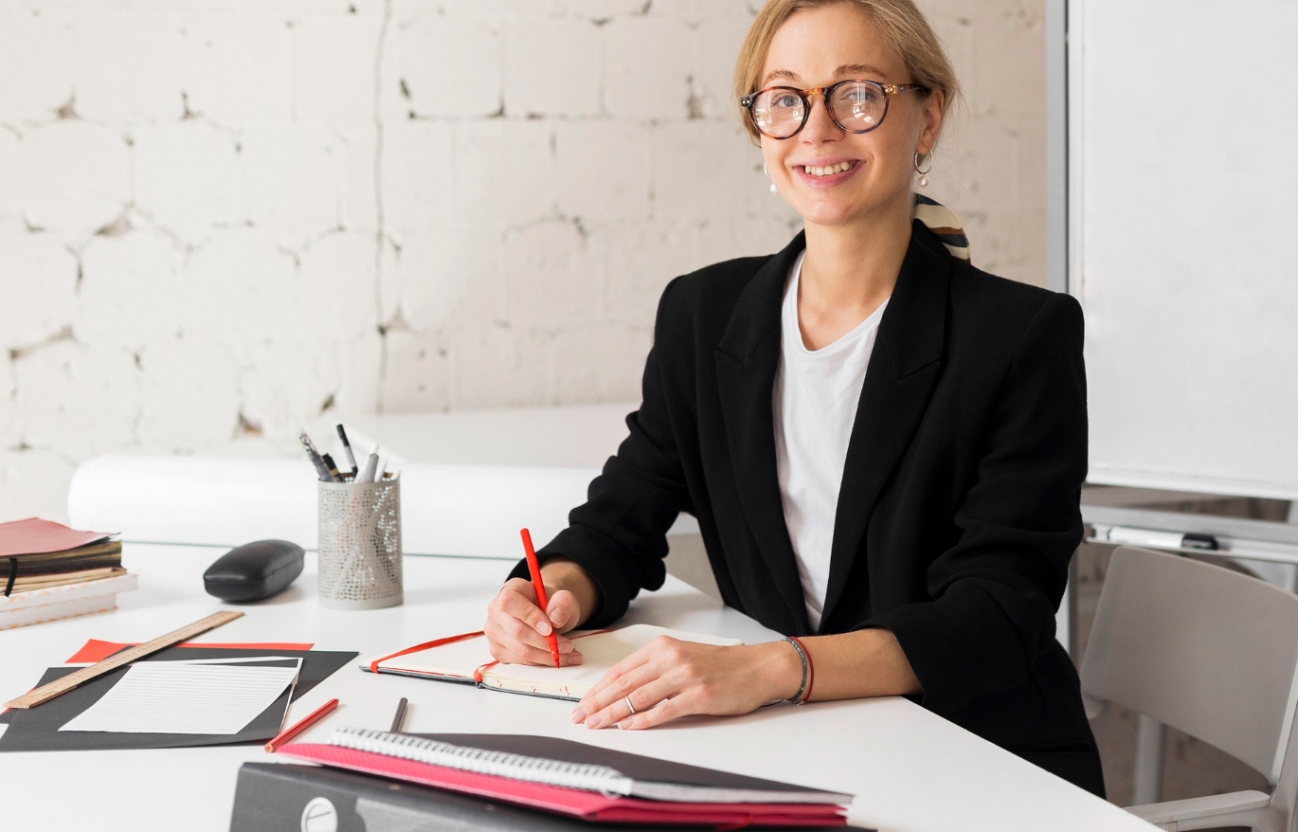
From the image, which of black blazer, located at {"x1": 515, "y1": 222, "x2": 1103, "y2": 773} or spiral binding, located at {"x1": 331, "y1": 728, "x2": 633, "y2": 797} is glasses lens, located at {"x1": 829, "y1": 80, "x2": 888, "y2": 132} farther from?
spiral binding, located at {"x1": 331, "y1": 728, "x2": 633, "y2": 797}

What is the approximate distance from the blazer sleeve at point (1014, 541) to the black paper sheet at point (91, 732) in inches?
19.7

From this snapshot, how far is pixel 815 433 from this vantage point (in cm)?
128

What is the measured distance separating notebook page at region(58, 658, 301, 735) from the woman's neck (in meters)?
Result: 0.69

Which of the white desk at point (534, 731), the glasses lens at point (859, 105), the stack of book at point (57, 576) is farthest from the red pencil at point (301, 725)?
the glasses lens at point (859, 105)

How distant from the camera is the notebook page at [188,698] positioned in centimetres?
86

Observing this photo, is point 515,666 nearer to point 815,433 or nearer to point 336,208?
point 815,433

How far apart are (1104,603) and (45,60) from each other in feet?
7.82

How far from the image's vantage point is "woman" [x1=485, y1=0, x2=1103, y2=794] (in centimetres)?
107

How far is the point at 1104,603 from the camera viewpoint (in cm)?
138

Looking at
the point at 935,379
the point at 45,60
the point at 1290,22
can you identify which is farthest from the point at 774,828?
the point at 45,60

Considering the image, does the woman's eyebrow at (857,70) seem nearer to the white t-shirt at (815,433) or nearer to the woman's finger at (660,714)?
the white t-shirt at (815,433)

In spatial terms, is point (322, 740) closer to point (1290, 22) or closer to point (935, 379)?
point (935, 379)

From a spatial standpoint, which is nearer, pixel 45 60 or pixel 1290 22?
pixel 1290 22

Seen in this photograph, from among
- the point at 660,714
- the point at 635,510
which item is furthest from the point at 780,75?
the point at 660,714
